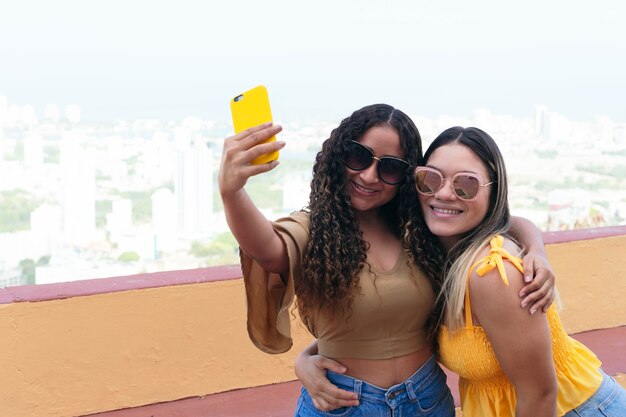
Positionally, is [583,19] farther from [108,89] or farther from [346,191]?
[346,191]

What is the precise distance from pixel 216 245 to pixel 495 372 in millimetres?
6132

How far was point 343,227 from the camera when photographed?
83.4 inches

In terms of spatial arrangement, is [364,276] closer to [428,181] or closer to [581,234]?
[428,181]

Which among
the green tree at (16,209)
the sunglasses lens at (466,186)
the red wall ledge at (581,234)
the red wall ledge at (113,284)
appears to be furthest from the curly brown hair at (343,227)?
the green tree at (16,209)

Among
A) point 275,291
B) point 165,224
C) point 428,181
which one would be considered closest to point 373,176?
point 428,181

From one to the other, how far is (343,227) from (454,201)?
0.31m

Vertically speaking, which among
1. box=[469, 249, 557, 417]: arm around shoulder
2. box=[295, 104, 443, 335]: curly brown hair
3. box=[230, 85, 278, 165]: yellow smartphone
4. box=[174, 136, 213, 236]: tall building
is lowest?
box=[174, 136, 213, 236]: tall building

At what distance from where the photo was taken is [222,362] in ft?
13.0

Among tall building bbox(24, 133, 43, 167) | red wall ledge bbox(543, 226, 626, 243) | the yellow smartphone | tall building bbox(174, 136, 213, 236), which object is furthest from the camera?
tall building bbox(24, 133, 43, 167)

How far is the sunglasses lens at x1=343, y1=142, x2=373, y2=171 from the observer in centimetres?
211

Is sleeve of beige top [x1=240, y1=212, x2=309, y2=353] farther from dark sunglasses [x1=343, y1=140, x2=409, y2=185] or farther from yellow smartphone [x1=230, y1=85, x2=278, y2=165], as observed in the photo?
yellow smartphone [x1=230, y1=85, x2=278, y2=165]

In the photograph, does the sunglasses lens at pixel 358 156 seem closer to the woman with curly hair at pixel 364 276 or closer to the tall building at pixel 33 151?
the woman with curly hair at pixel 364 276

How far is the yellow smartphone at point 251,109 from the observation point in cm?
176

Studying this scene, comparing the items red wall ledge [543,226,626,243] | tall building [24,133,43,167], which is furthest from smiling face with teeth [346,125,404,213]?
tall building [24,133,43,167]
